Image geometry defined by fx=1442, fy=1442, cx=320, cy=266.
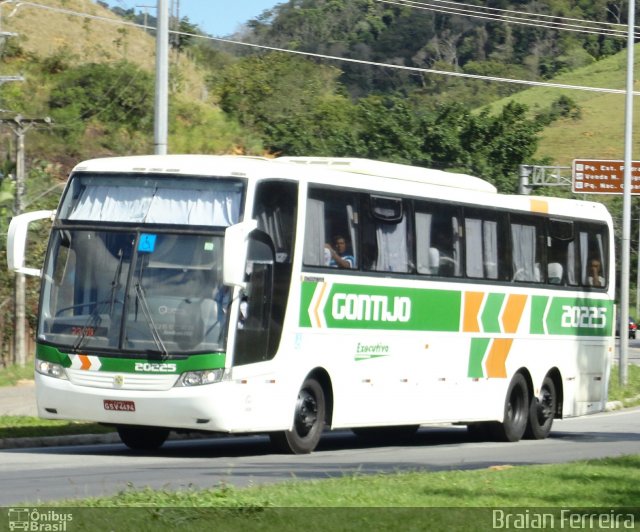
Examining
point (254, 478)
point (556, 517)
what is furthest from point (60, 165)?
point (556, 517)

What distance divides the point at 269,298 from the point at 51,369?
2506 millimetres

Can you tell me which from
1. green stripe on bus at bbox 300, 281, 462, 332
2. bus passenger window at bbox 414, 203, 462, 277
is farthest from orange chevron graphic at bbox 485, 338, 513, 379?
bus passenger window at bbox 414, 203, 462, 277

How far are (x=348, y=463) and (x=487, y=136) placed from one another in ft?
166

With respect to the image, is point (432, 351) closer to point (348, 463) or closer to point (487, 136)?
point (348, 463)

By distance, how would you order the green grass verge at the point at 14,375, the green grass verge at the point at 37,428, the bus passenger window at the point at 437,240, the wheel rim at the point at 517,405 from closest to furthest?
the green grass verge at the point at 37,428 < the bus passenger window at the point at 437,240 < the wheel rim at the point at 517,405 < the green grass verge at the point at 14,375

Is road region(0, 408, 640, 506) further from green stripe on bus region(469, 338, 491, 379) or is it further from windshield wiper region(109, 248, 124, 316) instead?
windshield wiper region(109, 248, 124, 316)

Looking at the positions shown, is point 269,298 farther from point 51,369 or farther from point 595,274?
point 595,274

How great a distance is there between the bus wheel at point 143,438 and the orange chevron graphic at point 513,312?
5.78 meters

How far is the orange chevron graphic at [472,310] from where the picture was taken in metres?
19.9

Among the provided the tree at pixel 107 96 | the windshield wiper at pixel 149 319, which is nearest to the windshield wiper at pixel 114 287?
the windshield wiper at pixel 149 319

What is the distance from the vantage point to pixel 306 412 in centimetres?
1669

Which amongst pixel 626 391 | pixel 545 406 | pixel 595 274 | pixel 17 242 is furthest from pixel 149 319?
pixel 626 391

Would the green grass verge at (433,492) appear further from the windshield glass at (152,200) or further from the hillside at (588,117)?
the hillside at (588,117)

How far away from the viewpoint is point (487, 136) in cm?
6512
